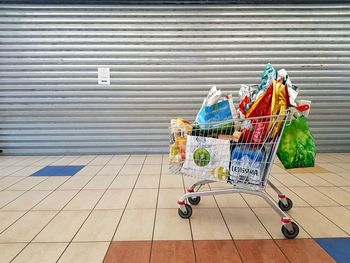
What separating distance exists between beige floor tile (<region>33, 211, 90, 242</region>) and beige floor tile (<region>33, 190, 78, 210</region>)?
7.3 inches

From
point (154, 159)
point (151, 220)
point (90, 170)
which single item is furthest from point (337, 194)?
point (90, 170)

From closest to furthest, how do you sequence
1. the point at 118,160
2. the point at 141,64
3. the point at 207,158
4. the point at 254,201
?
the point at 207,158
the point at 254,201
the point at 118,160
the point at 141,64

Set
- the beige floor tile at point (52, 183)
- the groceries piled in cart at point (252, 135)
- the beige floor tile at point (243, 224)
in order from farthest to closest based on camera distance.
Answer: the beige floor tile at point (52, 183) < the beige floor tile at point (243, 224) < the groceries piled in cart at point (252, 135)

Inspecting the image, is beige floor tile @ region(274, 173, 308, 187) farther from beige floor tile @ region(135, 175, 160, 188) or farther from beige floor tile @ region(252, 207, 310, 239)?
beige floor tile @ region(135, 175, 160, 188)

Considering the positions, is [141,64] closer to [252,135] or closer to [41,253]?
[252,135]

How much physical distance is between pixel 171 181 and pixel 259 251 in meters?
1.55

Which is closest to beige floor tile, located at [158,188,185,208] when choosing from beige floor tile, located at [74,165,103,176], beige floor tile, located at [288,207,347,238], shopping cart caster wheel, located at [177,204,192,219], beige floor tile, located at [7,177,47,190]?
shopping cart caster wheel, located at [177,204,192,219]

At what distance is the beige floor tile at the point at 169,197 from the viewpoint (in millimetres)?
2397

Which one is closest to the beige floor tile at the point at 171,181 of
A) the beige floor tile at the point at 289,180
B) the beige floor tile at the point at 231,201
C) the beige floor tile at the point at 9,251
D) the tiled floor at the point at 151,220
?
the tiled floor at the point at 151,220

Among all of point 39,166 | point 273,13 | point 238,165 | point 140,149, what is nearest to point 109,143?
point 140,149

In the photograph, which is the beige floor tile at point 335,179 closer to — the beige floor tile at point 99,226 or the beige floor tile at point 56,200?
the beige floor tile at point 99,226

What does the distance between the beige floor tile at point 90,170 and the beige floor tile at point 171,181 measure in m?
0.99

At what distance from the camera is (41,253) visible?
1660 mm

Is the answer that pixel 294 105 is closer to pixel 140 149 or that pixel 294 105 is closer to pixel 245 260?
pixel 245 260
